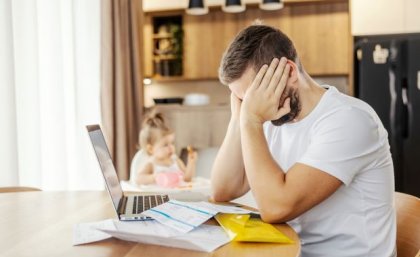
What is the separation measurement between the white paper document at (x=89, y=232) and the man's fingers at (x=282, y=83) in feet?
1.76

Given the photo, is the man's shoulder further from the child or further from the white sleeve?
the child

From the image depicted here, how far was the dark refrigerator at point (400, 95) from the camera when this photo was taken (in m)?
4.15

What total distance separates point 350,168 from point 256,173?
233 millimetres

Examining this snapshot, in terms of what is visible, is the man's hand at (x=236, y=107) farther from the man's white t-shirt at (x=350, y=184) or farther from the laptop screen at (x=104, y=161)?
the laptop screen at (x=104, y=161)

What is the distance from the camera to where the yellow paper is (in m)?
1.05

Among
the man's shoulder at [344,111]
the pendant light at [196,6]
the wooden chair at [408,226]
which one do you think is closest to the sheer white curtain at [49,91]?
the pendant light at [196,6]

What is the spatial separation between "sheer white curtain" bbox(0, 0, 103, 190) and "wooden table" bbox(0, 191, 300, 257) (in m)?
1.06

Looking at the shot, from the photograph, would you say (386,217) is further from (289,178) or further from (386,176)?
(289,178)

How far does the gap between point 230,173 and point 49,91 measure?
1.81 m

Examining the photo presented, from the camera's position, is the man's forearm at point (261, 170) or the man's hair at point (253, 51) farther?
the man's hair at point (253, 51)

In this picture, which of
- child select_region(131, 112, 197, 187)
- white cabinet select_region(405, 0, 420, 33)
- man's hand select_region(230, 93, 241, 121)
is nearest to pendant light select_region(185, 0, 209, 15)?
child select_region(131, 112, 197, 187)

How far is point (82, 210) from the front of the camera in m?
1.44

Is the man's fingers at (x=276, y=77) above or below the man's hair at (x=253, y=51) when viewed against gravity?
below

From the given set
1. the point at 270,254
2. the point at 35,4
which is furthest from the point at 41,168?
the point at 270,254
